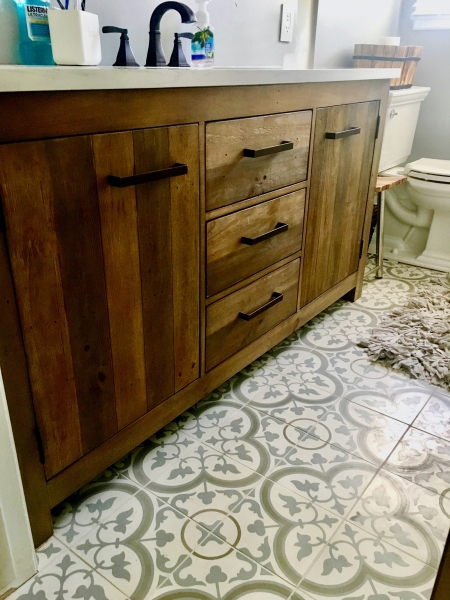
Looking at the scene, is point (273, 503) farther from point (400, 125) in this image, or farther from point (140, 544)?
point (400, 125)

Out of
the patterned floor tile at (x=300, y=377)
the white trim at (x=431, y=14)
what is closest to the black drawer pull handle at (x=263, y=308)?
the patterned floor tile at (x=300, y=377)

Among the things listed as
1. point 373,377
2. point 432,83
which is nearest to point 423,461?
point 373,377

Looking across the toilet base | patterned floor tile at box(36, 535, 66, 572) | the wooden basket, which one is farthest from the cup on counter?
patterned floor tile at box(36, 535, 66, 572)

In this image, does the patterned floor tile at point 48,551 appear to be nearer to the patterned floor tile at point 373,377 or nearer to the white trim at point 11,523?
the white trim at point 11,523

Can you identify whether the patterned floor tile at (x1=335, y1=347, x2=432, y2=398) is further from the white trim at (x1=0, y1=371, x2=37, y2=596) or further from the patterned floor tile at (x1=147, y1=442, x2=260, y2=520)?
the white trim at (x1=0, y1=371, x2=37, y2=596)

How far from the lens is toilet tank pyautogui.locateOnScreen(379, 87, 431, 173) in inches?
91.3

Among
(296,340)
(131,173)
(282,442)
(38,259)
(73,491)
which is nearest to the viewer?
(38,259)

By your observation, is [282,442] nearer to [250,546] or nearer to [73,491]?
[250,546]

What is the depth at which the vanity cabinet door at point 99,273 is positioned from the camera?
2.57 ft

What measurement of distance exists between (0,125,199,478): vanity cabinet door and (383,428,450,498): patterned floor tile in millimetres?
590

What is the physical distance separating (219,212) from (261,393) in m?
0.58

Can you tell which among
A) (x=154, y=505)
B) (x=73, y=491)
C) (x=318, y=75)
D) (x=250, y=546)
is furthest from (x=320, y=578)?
(x=318, y=75)

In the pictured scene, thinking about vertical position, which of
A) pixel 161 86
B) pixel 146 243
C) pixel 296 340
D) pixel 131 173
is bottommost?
pixel 296 340

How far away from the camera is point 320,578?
0.93 metres
